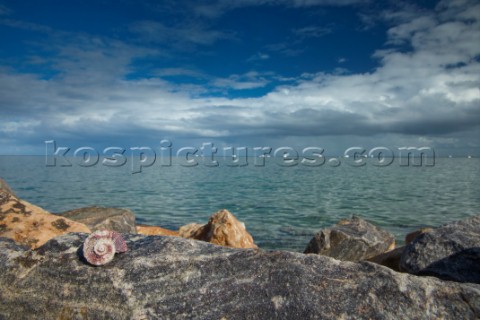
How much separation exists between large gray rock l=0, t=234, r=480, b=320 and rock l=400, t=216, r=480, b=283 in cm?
219

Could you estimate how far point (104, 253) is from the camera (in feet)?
15.5

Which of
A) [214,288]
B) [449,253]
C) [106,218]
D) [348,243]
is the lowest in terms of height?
[348,243]

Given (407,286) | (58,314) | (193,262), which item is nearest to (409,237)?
(407,286)

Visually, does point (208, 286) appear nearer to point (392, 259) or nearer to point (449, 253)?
point (449, 253)

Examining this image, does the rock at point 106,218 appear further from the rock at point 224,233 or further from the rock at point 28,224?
the rock at point 28,224

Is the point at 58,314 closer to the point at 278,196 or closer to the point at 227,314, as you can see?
the point at 227,314

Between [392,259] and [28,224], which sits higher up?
[28,224]

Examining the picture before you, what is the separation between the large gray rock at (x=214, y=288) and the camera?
13.9ft

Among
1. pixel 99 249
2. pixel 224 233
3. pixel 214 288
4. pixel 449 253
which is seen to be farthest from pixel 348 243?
pixel 99 249

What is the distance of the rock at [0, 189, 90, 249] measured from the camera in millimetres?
8688

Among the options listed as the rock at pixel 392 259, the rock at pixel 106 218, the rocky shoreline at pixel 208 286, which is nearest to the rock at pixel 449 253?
the rocky shoreline at pixel 208 286

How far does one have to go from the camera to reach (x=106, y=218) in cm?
1628

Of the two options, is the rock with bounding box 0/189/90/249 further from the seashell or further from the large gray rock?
the seashell

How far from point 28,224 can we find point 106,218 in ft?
23.9
